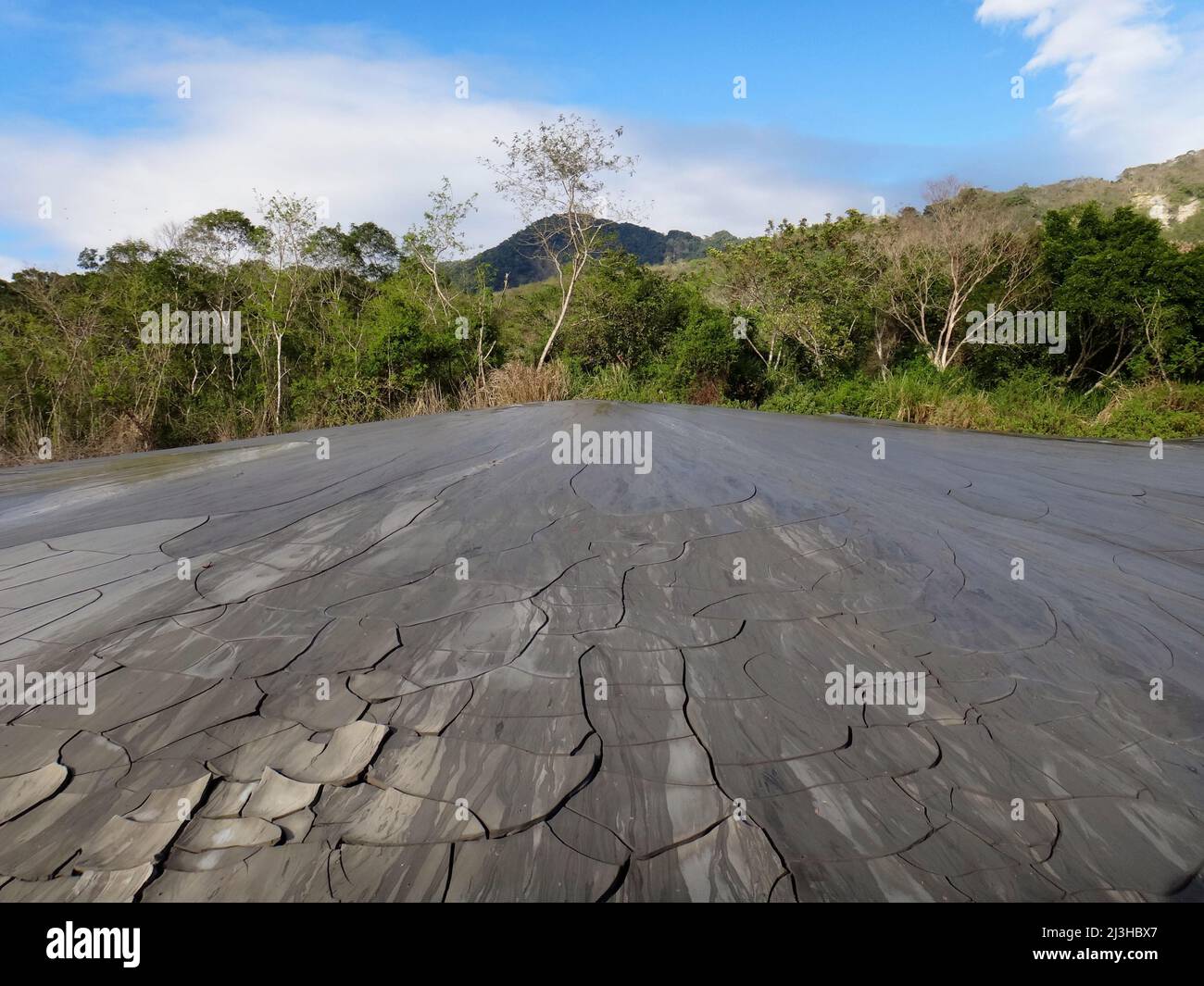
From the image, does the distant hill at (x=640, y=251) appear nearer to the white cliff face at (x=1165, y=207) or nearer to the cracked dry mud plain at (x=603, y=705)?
the white cliff face at (x=1165, y=207)

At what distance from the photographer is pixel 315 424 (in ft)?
35.6

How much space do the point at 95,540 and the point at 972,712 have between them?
78.3 inches

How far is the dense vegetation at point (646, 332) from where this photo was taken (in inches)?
373

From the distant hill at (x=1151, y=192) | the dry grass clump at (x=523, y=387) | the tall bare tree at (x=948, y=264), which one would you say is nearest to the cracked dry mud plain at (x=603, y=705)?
the dry grass clump at (x=523, y=387)

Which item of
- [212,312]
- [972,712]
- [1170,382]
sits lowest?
[972,712]

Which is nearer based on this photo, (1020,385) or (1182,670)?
(1182,670)

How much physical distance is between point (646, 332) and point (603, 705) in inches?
592

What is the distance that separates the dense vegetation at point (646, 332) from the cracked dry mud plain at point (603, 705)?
578 cm

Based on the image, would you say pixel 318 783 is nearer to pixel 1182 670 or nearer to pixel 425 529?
pixel 425 529

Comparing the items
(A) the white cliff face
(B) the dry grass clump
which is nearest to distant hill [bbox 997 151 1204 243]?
(A) the white cliff face

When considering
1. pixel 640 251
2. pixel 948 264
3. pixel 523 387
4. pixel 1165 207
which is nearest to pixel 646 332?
pixel 948 264

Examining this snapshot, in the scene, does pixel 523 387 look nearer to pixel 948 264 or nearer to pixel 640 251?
pixel 948 264
